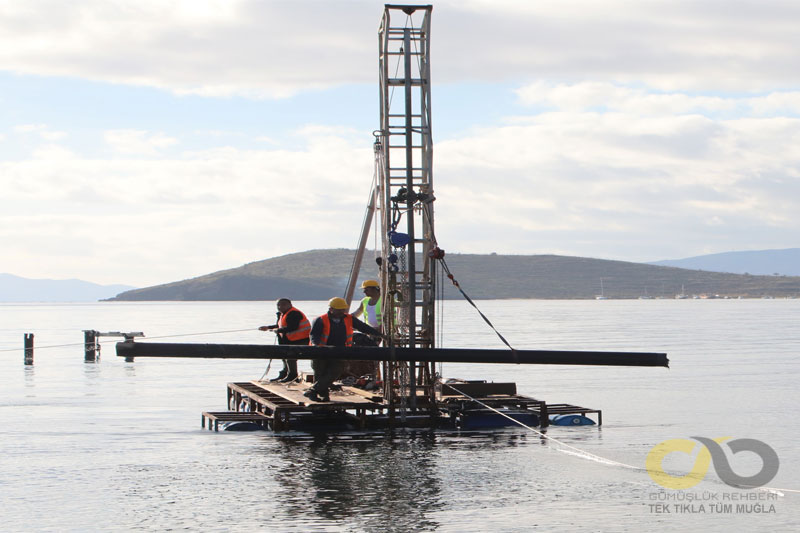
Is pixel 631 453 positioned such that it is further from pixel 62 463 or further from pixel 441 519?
pixel 62 463

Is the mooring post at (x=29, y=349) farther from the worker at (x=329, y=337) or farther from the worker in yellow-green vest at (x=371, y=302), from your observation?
the worker at (x=329, y=337)

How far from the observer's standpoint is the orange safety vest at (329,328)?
2239cm

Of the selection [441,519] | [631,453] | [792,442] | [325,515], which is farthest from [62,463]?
[792,442]

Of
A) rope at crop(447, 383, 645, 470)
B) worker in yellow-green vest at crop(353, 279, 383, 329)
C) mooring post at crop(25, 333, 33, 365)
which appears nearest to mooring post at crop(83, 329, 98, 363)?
mooring post at crop(25, 333, 33, 365)

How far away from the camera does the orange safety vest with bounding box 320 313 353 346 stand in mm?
22391

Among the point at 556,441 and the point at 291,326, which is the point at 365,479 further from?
the point at 291,326

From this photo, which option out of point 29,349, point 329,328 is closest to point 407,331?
point 329,328

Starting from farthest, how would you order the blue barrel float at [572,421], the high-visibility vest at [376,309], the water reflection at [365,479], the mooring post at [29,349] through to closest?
the mooring post at [29,349]
the high-visibility vest at [376,309]
the blue barrel float at [572,421]
the water reflection at [365,479]

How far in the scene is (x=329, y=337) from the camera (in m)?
22.5

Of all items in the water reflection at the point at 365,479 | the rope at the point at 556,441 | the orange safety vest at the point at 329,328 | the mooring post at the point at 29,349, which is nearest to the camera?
the water reflection at the point at 365,479

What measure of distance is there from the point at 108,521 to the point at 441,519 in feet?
13.4

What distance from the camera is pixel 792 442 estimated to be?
2048 cm

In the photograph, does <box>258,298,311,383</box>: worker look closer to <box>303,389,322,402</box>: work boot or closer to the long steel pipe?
<box>303,389,322,402</box>: work boot

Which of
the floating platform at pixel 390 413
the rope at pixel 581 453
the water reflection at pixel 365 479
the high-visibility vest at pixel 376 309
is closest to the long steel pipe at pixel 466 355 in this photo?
the rope at pixel 581 453
